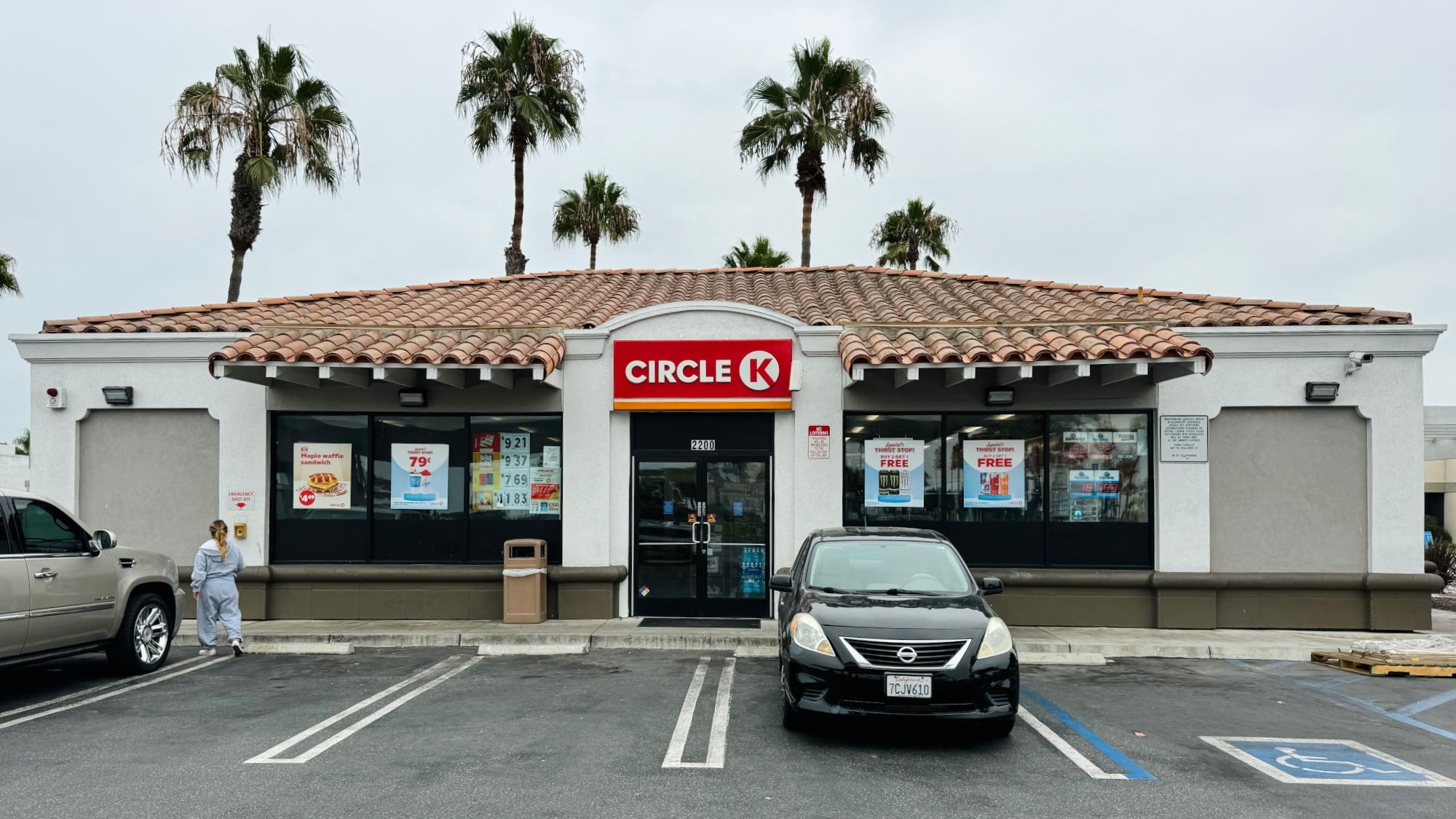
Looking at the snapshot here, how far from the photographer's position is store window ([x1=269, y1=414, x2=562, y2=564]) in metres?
12.3

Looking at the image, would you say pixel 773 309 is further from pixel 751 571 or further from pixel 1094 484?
pixel 1094 484

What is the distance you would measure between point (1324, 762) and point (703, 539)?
24.0 ft

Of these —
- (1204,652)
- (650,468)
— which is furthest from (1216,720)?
(650,468)

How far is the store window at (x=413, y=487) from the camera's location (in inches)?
483

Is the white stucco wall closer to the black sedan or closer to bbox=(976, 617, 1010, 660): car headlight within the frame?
the black sedan

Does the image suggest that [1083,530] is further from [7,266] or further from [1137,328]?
[7,266]

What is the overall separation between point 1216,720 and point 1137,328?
536 cm

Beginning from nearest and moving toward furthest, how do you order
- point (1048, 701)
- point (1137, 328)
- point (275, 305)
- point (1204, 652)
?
point (1048, 701) → point (1204, 652) → point (1137, 328) → point (275, 305)

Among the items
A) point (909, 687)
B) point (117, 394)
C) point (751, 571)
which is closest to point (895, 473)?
point (751, 571)

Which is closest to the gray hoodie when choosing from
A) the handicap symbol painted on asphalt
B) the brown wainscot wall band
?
the brown wainscot wall band

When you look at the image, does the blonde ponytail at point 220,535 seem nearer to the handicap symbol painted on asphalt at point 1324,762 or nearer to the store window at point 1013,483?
the store window at point 1013,483

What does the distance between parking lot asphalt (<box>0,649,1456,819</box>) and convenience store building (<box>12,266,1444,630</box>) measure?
2.43 m

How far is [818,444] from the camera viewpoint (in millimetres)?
11930

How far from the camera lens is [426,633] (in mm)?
10859
